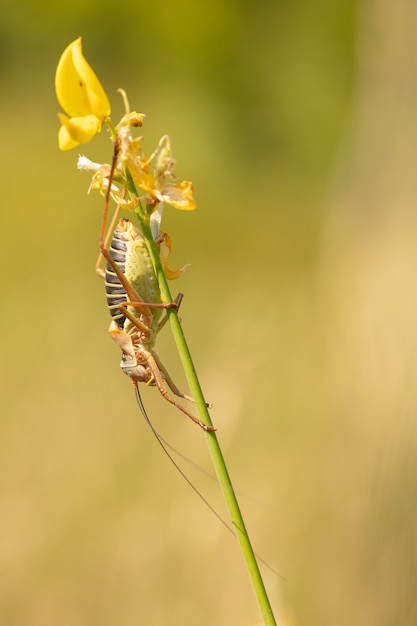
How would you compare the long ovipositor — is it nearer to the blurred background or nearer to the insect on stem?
the insect on stem

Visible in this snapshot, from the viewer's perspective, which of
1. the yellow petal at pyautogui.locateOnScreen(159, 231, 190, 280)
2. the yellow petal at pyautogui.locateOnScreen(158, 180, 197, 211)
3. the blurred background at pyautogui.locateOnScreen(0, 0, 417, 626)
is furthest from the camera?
the blurred background at pyautogui.locateOnScreen(0, 0, 417, 626)

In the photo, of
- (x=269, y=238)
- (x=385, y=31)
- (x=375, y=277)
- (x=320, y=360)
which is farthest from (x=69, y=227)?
(x=375, y=277)

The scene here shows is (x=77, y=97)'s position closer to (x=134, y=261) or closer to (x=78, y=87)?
(x=78, y=87)

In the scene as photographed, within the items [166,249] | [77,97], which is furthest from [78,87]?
[166,249]

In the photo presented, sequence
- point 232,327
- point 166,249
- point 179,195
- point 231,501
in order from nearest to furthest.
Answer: point 231,501
point 179,195
point 166,249
point 232,327

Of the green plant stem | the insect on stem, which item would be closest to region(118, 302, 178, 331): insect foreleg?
the insect on stem

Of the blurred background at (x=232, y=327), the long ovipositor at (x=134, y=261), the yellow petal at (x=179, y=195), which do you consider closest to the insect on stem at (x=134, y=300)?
the long ovipositor at (x=134, y=261)

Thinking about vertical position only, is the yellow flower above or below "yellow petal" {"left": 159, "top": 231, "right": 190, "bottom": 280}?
above

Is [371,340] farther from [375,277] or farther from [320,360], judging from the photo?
[320,360]
